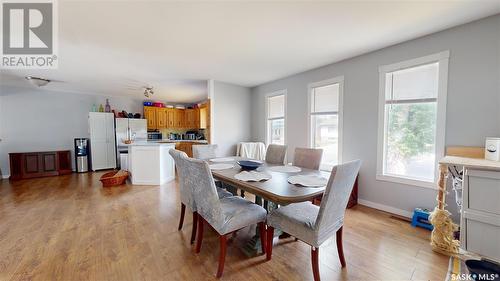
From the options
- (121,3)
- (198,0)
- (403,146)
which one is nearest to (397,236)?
(403,146)

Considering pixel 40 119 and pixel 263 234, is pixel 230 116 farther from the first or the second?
pixel 40 119

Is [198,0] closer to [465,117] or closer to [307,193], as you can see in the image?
[307,193]

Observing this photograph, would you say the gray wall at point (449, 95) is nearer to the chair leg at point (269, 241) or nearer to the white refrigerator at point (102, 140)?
the chair leg at point (269, 241)

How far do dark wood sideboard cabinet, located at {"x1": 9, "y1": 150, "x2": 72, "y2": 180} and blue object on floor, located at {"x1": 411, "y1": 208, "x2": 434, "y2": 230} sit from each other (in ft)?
24.9

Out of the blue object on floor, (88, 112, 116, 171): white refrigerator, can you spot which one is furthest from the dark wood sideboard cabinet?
the blue object on floor

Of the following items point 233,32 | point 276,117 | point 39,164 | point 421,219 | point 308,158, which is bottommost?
point 421,219

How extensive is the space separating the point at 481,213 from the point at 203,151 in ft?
10.4

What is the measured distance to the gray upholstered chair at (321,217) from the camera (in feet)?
4.29

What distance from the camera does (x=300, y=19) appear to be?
200 cm

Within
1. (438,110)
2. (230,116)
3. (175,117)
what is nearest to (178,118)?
(175,117)

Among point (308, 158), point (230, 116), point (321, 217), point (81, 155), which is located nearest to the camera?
point (321, 217)

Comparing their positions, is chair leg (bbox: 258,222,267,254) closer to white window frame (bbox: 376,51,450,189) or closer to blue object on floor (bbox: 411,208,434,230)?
blue object on floor (bbox: 411,208,434,230)

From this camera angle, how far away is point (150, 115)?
254 inches

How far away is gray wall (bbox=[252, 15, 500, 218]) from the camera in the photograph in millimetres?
2002
